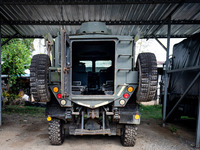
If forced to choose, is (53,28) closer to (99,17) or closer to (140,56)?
(99,17)

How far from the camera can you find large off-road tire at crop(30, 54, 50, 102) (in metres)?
3.01

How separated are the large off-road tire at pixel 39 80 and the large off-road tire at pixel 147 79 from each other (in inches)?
80.5

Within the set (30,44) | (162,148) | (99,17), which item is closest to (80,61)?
(99,17)

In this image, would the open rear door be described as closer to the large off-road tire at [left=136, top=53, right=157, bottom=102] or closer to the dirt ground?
the large off-road tire at [left=136, top=53, right=157, bottom=102]

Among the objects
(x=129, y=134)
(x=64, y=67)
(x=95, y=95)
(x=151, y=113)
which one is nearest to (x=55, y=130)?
(x=95, y=95)

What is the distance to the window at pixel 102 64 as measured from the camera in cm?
535

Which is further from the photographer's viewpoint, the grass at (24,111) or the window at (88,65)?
the grass at (24,111)

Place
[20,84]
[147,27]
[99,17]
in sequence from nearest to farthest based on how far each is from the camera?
[99,17] < [147,27] < [20,84]

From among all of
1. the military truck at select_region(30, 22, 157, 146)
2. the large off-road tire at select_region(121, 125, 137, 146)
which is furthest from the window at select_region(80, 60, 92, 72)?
the large off-road tire at select_region(121, 125, 137, 146)

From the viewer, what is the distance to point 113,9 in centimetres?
499

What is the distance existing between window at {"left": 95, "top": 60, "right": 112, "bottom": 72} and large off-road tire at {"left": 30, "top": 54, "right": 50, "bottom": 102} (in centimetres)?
259

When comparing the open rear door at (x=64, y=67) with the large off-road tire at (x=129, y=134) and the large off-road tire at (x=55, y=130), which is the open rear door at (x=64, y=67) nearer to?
the large off-road tire at (x=55, y=130)

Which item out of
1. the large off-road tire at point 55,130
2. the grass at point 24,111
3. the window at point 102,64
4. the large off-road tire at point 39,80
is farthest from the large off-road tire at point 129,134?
the grass at point 24,111

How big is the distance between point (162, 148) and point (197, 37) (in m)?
3.60
